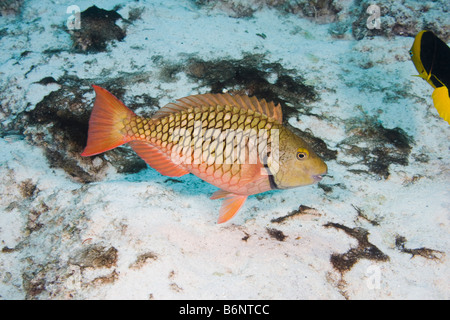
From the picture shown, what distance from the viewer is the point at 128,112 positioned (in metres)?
2.71

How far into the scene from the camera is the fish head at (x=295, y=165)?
2.33m

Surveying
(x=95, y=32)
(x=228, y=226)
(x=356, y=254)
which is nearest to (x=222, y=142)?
(x=228, y=226)

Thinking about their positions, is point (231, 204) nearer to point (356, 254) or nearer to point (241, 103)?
point (241, 103)

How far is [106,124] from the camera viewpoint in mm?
2676

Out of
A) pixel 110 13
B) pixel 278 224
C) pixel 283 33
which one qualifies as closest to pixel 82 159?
pixel 278 224

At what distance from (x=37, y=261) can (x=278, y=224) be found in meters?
2.35

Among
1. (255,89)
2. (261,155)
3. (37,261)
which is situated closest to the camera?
(261,155)

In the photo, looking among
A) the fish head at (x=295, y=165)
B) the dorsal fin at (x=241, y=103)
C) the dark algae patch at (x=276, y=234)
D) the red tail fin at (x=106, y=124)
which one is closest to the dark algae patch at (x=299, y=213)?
the dark algae patch at (x=276, y=234)

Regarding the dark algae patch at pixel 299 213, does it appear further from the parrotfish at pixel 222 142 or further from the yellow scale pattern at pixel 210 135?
the yellow scale pattern at pixel 210 135

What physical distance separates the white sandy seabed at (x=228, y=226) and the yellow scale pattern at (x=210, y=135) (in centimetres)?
79

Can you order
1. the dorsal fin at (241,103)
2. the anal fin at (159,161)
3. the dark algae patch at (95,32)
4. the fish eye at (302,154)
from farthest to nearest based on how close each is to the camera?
1. the dark algae patch at (95,32)
2. the anal fin at (159,161)
3. the dorsal fin at (241,103)
4. the fish eye at (302,154)

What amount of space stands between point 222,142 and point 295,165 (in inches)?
24.7

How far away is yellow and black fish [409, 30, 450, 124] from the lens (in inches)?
116

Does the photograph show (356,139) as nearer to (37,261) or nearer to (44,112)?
(37,261)
